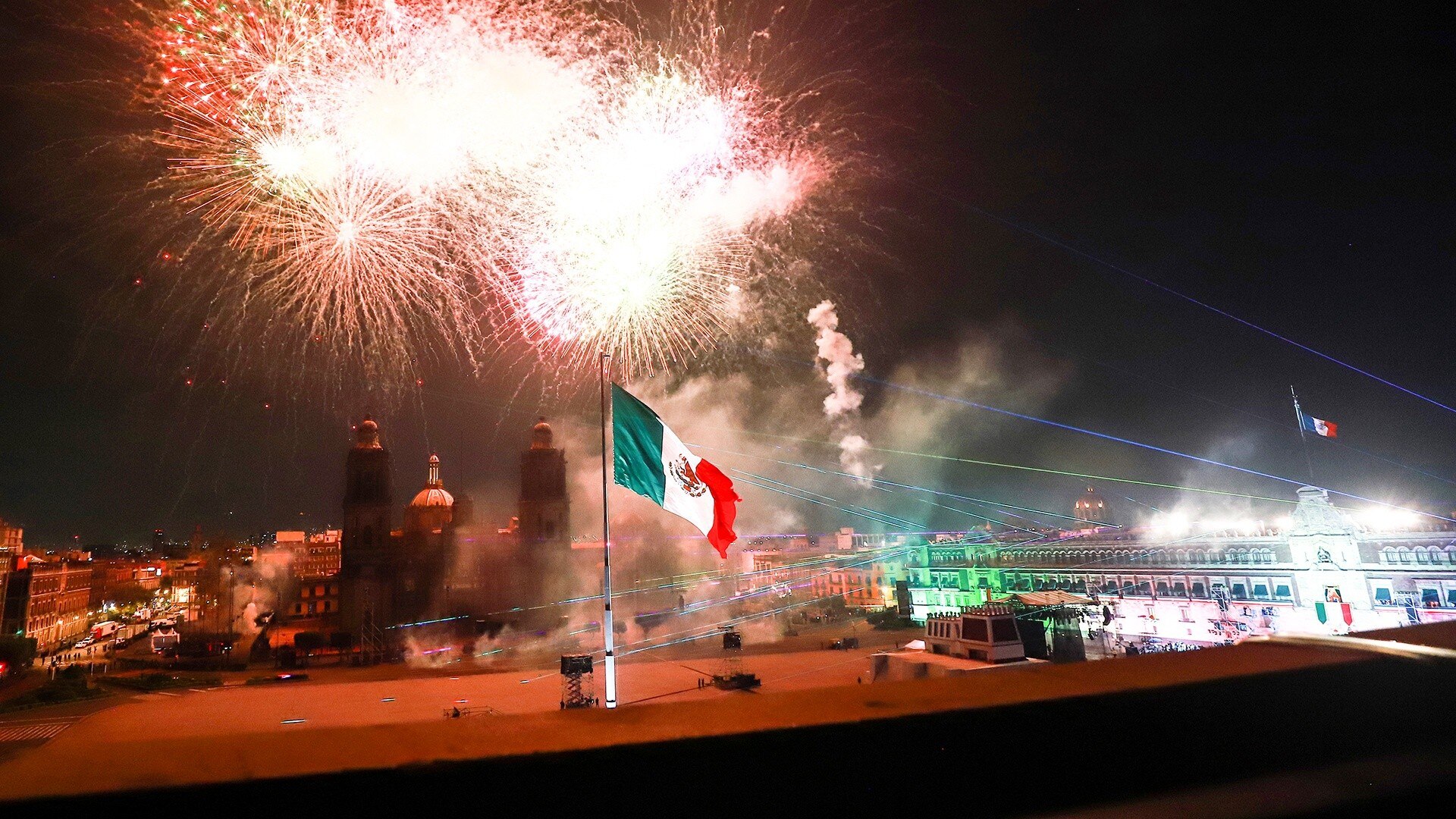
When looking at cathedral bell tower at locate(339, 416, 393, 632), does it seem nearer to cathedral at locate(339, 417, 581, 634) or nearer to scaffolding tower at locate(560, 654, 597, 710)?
cathedral at locate(339, 417, 581, 634)

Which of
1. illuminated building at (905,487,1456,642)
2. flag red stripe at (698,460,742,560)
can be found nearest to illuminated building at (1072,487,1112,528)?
illuminated building at (905,487,1456,642)

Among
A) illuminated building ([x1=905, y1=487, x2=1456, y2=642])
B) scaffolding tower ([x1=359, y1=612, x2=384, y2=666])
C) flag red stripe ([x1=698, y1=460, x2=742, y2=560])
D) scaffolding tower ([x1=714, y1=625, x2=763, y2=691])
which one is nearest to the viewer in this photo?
flag red stripe ([x1=698, y1=460, x2=742, y2=560])

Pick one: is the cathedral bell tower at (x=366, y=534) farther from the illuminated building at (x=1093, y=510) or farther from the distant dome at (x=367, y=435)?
the illuminated building at (x=1093, y=510)

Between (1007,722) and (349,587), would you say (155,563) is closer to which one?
(349,587)

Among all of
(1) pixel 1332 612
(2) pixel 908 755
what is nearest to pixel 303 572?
(1) pixel 1332 612

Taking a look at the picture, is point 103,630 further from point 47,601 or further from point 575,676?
point 575,676

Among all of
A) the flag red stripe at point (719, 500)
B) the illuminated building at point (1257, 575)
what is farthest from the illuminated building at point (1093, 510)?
the flag red stripe at point (719, 500)
